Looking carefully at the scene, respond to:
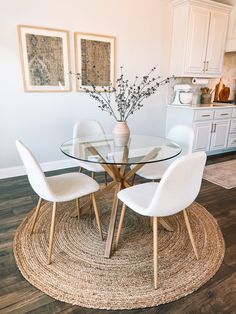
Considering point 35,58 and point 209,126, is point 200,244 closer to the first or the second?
point 209,126

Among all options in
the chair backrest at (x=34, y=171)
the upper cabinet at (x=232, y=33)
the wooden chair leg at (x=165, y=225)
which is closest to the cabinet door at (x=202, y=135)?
the upper cabinet at (x=232, y=33)

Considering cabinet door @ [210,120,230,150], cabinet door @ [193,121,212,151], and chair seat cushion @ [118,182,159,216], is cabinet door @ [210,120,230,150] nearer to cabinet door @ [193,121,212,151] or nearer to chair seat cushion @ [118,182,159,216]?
cabinet door @ [193,121,212,151]

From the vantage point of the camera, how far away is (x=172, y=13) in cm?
374

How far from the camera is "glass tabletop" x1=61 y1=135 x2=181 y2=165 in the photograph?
1.76m

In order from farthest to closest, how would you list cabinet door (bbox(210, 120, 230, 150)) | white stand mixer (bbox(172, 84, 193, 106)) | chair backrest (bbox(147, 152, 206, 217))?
cabinet door (bbox(210, 120, 230, 150)) → white stand mixer (bbox(172, 84, 193, 106)) → chair backrest (bbox(147, 152, 206, 217))

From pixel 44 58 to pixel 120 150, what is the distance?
1897 mm

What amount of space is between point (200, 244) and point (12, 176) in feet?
8.42

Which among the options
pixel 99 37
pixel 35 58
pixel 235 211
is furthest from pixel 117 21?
pixel 235 211

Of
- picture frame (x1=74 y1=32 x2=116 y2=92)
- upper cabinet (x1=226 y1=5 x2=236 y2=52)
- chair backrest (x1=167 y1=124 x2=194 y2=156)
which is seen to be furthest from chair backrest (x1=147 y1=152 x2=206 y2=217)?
upper cabinet (x1=226 y1=5 x2=236 y2=52)

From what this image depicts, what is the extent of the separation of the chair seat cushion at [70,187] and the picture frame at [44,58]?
1685 millimetres

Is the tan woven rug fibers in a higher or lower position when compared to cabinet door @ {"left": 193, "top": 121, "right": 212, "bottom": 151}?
lower

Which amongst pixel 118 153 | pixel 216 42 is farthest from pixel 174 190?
pixel 216 42

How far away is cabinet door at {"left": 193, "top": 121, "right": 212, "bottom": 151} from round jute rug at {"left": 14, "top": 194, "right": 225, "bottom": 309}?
1.89m

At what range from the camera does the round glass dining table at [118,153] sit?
1.76 metres
